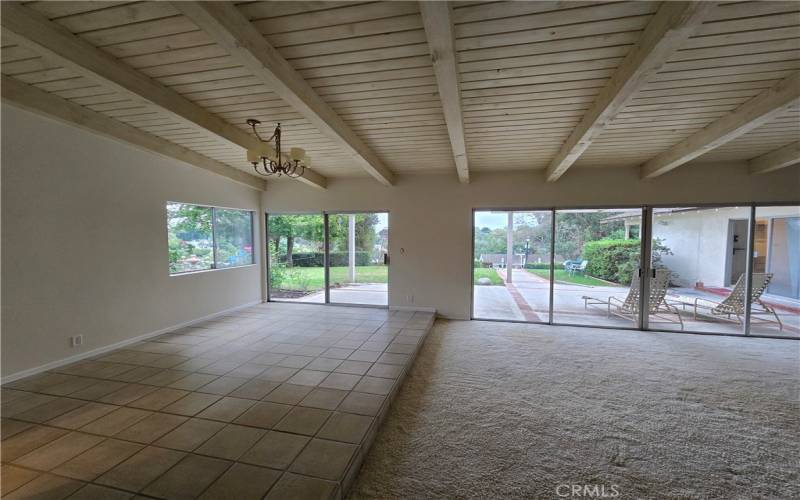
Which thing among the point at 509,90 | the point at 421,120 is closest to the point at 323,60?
the point at 421,120

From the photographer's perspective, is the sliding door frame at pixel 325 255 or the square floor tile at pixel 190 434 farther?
the sliding door frame at pixel 325 255

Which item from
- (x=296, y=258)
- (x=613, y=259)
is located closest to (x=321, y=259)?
(x=296, y=258)

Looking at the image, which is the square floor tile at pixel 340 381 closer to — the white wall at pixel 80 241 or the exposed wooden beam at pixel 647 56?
the white wall at pixel 80 241

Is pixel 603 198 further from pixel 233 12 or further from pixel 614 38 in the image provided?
pixel 233 12

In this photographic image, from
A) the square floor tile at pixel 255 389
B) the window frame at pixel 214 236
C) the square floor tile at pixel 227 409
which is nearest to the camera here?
the square floor tile at pixel 227 409

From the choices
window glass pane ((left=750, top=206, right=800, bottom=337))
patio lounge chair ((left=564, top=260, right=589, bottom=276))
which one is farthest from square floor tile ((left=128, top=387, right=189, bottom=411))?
window glass pane ((left=750, top=206, right=800, bottom=337))

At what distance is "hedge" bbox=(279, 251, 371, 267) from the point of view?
610 centimetres

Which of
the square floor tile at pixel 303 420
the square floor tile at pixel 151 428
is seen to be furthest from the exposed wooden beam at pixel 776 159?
the square floor tile at pixel 151 428

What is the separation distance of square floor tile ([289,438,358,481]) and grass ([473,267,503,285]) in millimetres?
3959

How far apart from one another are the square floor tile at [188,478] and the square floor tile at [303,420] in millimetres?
416

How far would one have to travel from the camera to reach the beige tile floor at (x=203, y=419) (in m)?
1.70

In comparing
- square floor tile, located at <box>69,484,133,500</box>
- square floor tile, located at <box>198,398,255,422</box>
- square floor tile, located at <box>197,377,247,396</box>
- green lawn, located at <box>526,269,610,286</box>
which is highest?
green lawn, located at <box>526,269,610,286</box>

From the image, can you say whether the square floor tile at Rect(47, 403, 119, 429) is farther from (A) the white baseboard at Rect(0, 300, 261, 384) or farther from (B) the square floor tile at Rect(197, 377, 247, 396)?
(A) the white baseboard at Rect(0, 300, 261, 384)

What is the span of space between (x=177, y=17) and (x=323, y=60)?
2.93 ft
